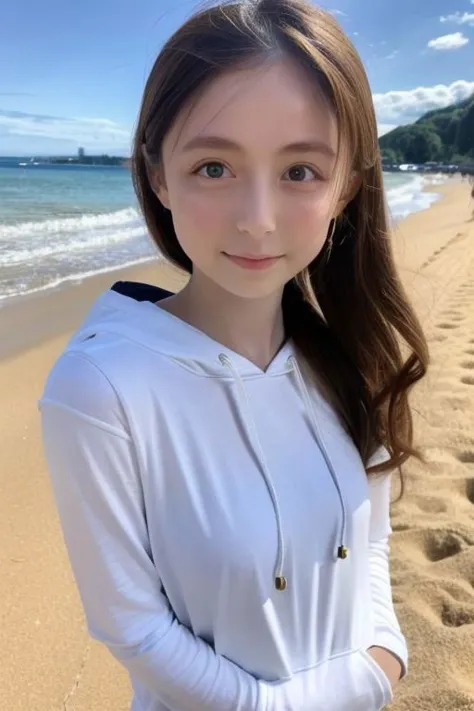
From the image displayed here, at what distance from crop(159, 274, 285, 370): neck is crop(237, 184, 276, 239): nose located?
0.20 metres

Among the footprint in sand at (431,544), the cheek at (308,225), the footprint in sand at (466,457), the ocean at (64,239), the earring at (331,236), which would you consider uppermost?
the cheek at (308,225)

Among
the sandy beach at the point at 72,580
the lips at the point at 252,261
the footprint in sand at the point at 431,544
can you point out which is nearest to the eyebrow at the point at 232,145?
the lips at the point at 252,261

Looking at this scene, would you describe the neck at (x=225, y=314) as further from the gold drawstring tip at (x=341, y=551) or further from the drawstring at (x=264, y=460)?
the gold drawstring tip at (x=341, y=551)

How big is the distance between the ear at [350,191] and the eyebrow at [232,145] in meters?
0.16

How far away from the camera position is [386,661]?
1265mm

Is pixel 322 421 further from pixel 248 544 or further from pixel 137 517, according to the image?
pixel 137 517

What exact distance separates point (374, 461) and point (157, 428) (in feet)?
1.88

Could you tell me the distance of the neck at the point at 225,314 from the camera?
4.00ft

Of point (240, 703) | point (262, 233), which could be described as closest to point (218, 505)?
point (240, 703)

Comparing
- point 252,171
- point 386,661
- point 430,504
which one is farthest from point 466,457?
point 252,171

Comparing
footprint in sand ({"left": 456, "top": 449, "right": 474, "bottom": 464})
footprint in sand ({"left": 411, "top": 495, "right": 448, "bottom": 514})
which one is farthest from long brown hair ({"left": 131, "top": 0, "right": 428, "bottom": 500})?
footprint in sand ({"left": 456, "top": 449, "right": 474, "bottom": 464})

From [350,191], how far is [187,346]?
0.44 meters

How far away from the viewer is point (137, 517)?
98 centimetres

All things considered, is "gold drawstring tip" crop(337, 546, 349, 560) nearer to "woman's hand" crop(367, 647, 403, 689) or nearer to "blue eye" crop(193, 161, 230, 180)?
"woman's hand" crop(367, 647, 403, 689)
